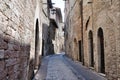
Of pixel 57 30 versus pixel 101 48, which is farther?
pixel 57 30

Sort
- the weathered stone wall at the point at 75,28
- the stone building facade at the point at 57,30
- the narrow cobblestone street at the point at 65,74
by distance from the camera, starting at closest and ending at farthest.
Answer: the narrow cobblestone street at the point at 65,74 < the weathered stone wall at the point at 75,28 < the stone building facade at the point at 57,30

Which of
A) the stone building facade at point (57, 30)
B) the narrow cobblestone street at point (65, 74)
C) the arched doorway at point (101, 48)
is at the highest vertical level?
the stone building facade at point (57, 30)

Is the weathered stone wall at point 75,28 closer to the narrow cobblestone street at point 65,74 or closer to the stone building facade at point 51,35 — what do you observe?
the stone building facade at point 51,35

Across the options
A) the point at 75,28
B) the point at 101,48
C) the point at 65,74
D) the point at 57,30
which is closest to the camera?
the point at 65,74

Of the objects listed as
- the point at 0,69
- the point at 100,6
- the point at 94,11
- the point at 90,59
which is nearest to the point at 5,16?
the point at 0,69

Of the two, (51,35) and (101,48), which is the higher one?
(51,35)

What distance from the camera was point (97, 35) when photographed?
8.51m

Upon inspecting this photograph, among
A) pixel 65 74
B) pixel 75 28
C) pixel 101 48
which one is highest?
pixel 75 28

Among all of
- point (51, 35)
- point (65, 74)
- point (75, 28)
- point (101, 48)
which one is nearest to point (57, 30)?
point (51, 35)

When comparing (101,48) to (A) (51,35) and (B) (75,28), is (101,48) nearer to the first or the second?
(B) (75,28)

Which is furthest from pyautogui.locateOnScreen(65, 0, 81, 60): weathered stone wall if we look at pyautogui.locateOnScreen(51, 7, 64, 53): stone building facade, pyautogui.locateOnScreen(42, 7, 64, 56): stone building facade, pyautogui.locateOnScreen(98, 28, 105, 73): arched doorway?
pyautogui.locateOnScreen(51, 7, 64, 53): stone building facade

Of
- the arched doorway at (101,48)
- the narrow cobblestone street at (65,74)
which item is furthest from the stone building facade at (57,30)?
the arched doorway at (101,48)

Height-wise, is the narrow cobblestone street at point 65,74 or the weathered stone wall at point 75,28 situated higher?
the weathered stone wall at point 75,28

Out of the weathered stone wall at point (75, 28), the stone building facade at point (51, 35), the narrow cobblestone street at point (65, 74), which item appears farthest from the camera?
the stone building facade at point (51, 35)
